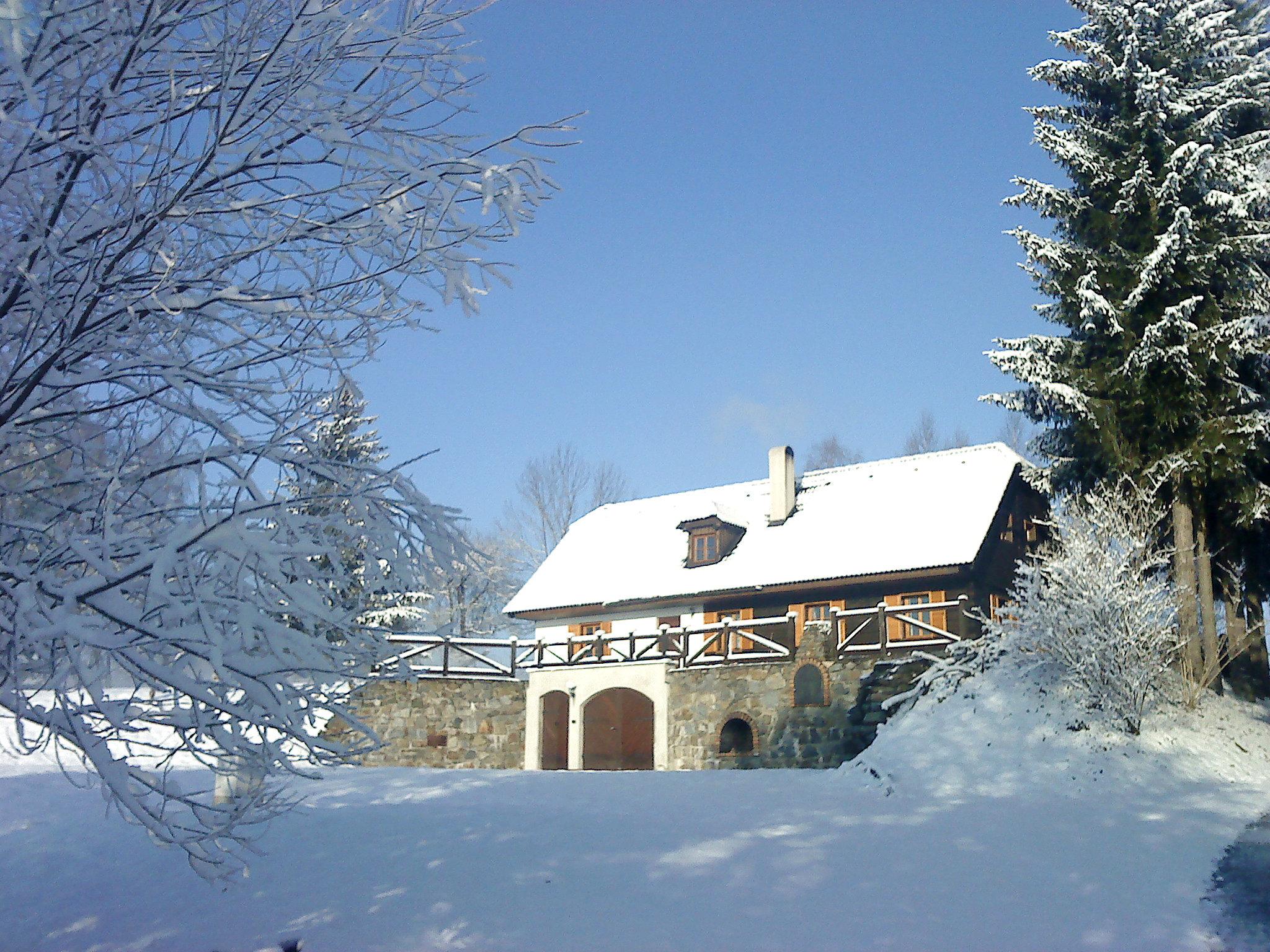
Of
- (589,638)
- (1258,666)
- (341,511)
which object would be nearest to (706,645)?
(589,638)

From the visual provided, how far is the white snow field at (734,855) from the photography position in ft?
25.4

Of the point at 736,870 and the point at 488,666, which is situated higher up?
the point at 488,666

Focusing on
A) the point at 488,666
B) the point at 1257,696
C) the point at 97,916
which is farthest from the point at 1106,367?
the point at 97,916

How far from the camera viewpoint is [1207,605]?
15781mm

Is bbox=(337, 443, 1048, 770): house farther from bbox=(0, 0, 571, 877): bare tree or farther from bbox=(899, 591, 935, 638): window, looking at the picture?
bbox=(0, 0, 571, 877): bare tree

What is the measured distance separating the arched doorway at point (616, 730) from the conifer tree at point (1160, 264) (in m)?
10.3

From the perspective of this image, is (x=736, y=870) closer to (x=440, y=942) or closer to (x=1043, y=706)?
(x=440, y=942)

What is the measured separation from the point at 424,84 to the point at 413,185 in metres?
0.67

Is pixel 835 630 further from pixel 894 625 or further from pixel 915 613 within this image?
pixel 894 625

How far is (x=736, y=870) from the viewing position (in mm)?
9312

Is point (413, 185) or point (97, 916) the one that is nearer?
point (413, 185)

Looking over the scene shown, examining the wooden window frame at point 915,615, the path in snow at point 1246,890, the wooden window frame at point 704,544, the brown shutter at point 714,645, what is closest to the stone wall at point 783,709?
the brown shutter at point 714,645

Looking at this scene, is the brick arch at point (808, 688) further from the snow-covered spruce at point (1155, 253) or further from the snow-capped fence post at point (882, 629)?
the snow-covered spruce at point (1155, 253)

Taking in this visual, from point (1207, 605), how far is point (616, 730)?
12.5 metres
